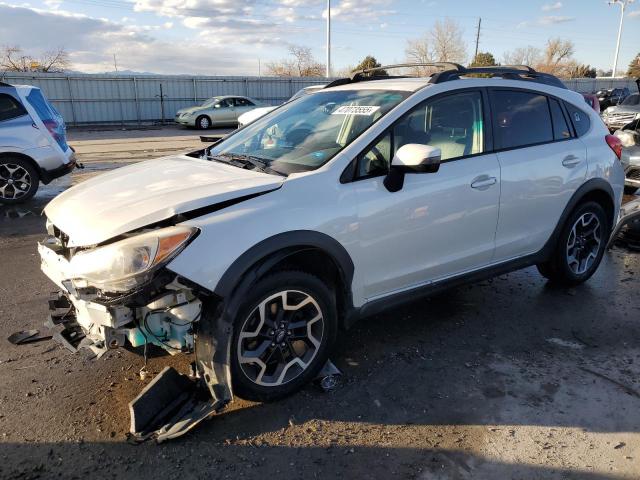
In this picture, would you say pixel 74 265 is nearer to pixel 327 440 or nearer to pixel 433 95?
pixel 327 440

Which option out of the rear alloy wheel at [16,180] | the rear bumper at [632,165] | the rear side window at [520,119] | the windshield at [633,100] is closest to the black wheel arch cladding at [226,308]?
the rear side window at [520,119]

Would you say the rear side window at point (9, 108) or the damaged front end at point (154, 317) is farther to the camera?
the rear side window at point (9, 108)

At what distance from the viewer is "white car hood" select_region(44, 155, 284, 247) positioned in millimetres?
2812

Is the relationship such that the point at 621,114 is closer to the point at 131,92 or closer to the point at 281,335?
the point at 281,335

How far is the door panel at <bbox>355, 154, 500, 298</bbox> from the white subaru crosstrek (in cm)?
1

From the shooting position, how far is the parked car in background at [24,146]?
27.3 feet

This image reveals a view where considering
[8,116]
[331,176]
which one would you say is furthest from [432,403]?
[8,116]

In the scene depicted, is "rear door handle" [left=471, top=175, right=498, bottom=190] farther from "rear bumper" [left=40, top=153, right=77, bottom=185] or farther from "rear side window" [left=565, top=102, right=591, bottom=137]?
"rear bumper" [left=40, top=153, right=77, bottom=185]

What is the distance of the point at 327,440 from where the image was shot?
2840mm

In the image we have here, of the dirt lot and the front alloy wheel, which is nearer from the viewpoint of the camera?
the dirt lot

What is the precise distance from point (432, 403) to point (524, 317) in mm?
1641

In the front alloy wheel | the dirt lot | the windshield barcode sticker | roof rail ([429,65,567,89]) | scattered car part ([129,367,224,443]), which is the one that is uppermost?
roof rail ([429,65,567,89])

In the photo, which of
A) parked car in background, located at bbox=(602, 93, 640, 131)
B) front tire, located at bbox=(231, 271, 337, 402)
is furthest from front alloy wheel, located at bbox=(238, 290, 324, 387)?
parked car in background, located at bbox=(602, 93, 640, 131)

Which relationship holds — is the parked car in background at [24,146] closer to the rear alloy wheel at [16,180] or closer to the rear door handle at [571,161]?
the rear alloy wheel at [16,180]
